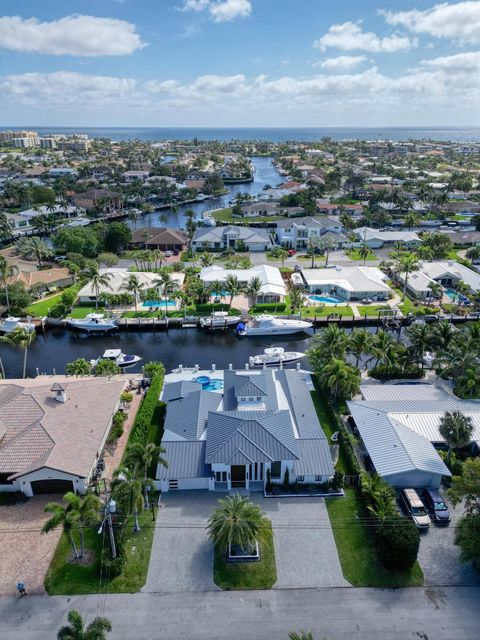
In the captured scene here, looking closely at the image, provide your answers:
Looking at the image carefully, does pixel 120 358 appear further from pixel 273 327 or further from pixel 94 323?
pixel 273 327

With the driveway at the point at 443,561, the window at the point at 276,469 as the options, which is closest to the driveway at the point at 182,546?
the window at the point at 276,469

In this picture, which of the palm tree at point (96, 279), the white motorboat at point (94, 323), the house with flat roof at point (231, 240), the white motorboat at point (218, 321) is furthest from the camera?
the house with flat roof at point (231, 240)

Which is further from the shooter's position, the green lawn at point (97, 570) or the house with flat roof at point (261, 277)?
the house with flat roof at point (261, 277)

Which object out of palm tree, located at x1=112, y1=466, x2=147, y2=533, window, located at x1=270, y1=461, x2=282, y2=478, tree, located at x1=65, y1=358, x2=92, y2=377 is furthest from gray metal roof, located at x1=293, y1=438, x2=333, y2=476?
tree, located at x1=65, y1=358, x2=92, y2=377

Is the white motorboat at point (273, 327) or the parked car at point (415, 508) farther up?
the white motorboat at point (273, 327)

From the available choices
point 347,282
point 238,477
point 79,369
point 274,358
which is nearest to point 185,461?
point 238,477

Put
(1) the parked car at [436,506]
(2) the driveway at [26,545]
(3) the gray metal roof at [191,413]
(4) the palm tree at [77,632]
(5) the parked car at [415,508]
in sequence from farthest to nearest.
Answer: (3) the gray metal roof at [191,413] → (1) the parked car at [436,506] → (5) the parked car at [415,508] → (2) the driveway at [26,545] → (4) the palm tree at [77,632]

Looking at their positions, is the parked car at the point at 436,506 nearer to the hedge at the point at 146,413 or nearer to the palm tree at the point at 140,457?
the palm tree at the point at 140,457
